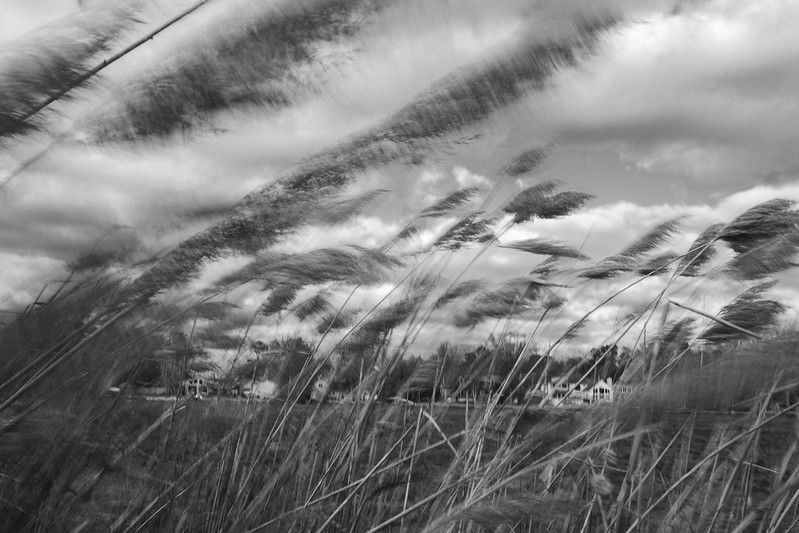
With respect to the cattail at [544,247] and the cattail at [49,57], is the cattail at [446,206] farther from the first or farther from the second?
the cattail at [49,57]

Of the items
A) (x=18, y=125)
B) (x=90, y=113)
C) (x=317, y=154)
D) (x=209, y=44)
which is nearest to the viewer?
(x=18, y=125)

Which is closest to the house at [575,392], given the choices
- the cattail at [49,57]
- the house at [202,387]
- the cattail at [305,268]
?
the cattail at [305,268]

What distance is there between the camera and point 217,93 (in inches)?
49.3

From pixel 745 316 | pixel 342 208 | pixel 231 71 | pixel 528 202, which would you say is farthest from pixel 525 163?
pixel 231 71

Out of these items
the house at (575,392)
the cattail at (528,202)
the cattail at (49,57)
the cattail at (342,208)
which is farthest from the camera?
the cattail at (528,202)

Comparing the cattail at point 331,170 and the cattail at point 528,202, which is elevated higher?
the cattail at point 331,170

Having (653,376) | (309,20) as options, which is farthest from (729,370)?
(309,20)

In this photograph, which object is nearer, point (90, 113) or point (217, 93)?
point (217, 93)

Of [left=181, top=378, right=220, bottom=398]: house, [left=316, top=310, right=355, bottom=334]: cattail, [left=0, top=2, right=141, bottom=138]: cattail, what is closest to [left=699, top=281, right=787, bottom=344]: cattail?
[left=316, top=310, right=355, bottom=334]: cattail

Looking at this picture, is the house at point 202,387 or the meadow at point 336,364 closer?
the meadow at point 336,364

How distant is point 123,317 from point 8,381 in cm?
27

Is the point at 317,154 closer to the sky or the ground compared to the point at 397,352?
closer to the sky

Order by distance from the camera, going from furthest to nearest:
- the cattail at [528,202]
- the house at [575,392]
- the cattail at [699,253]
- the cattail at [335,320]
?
1. the cattail at [528,202]
2. the cattail at [699,253]
3. the cattail at [335,320]
4. the house at [575,392]

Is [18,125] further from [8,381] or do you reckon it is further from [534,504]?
[534,504]
